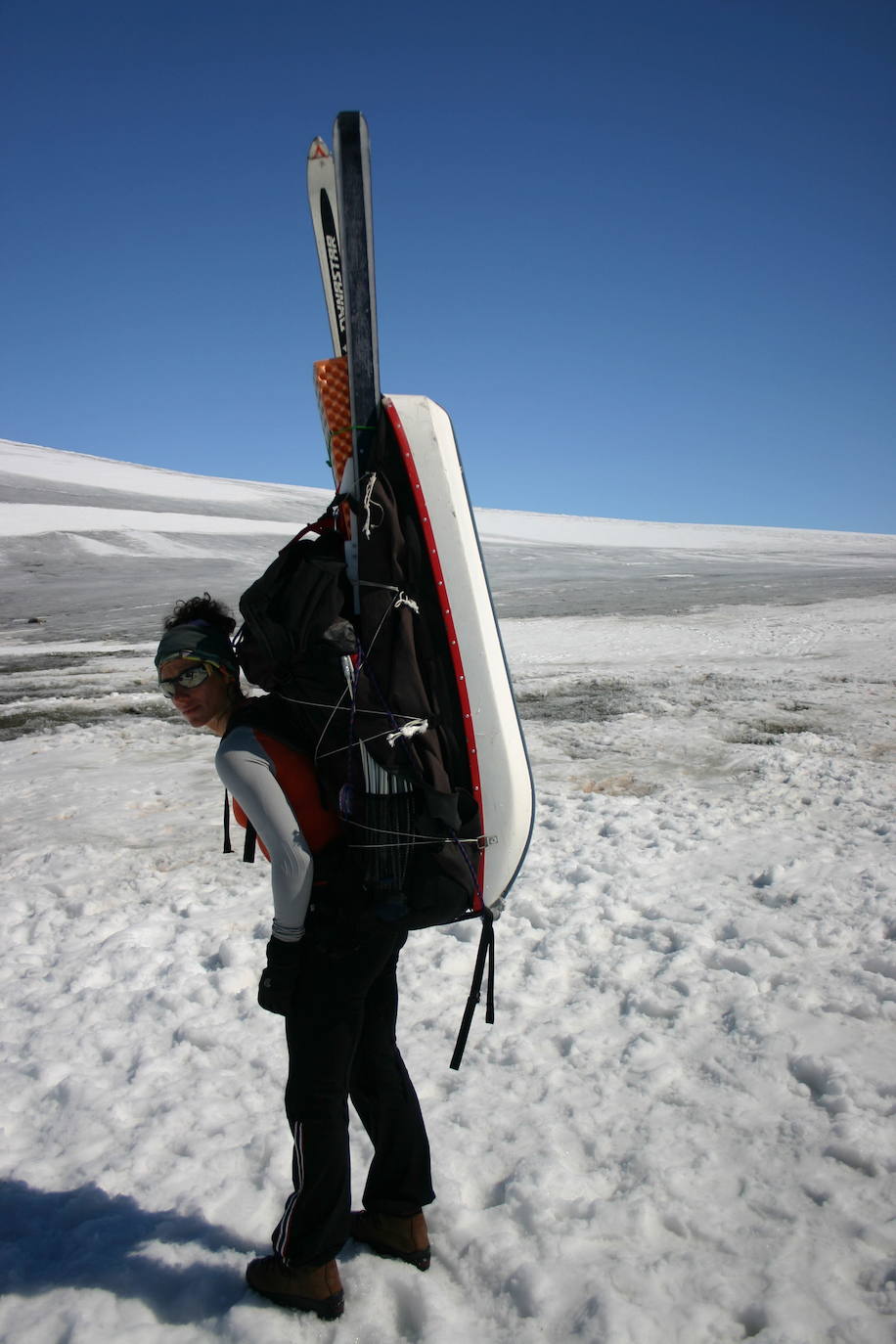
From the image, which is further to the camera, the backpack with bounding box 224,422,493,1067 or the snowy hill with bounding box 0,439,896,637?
the snowy hill with bounding box 0,439,896,637

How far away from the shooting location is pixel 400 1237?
2.23 m

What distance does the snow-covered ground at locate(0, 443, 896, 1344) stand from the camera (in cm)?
212

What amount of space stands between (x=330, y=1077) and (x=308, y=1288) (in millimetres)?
554

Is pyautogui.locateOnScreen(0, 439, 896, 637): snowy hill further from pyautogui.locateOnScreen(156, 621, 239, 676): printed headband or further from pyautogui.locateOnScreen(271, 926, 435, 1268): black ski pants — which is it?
pyautogui.locateOnScreen(271, 926, 435, 1268): black ski pants

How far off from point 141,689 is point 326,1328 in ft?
29.6

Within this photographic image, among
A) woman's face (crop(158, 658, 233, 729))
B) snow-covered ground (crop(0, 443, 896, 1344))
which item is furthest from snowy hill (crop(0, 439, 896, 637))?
woman's face (crop(158, 658, 233, 729))

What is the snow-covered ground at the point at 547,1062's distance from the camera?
83.3 inches

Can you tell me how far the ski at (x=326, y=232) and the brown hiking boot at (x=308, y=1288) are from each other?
2446 mm

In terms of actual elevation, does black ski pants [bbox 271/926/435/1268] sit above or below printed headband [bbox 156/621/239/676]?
below

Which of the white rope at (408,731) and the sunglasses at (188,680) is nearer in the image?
the white rope at (408,731)

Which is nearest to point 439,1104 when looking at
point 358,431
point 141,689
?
point 358,431

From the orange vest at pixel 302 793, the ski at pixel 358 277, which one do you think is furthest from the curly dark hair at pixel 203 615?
the ski at pixel 358 277

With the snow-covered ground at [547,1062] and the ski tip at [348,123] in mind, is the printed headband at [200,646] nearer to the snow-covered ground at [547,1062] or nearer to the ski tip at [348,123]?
the ski tip at [348,123]

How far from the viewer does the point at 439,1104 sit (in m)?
2.89
